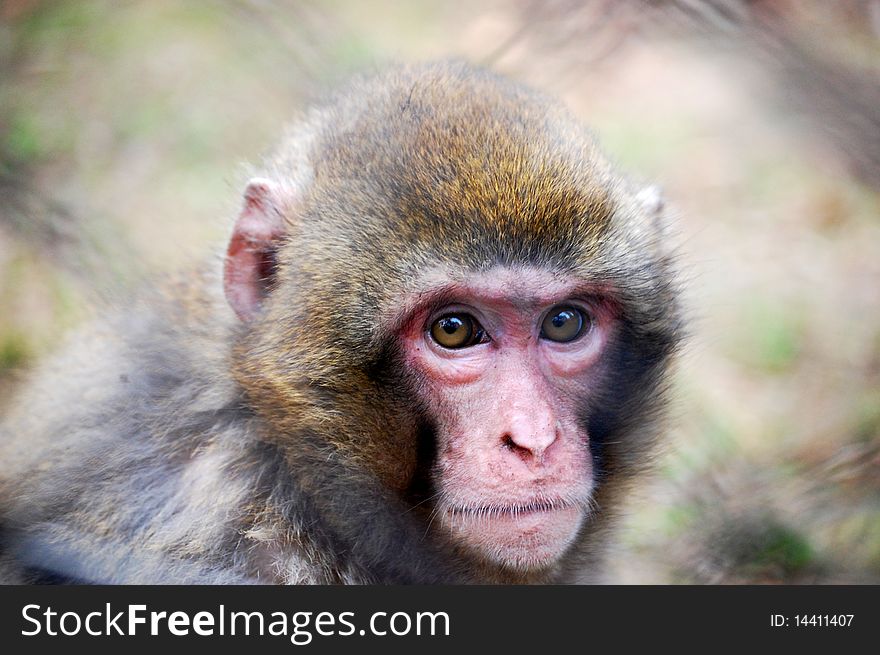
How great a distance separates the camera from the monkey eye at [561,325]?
321cm

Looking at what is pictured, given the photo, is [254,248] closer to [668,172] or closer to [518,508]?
[518,508]

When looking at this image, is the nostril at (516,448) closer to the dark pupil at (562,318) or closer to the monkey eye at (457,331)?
the monkey eye at (457,331)

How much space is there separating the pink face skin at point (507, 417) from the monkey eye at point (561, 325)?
2 centimetres

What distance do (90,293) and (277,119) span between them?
1.55 m

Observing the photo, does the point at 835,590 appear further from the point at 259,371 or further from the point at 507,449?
the point at 259,371

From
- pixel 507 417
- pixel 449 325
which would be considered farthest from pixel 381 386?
pixel 507 417

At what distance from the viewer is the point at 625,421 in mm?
3463

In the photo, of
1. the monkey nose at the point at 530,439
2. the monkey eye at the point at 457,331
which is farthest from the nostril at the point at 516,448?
the monkey eye at the point at 457,331

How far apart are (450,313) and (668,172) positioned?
11.5 ft

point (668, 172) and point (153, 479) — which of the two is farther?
point (668, 172)

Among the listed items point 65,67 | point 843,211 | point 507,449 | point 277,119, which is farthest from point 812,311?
point 65,67

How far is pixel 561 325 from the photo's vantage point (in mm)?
3215

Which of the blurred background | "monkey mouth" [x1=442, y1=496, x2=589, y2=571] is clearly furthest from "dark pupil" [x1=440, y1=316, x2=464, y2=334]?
the blurred background

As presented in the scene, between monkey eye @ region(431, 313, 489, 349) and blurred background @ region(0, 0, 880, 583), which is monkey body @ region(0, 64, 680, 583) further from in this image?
blurred background @ region(0, 0, 880, 583)
